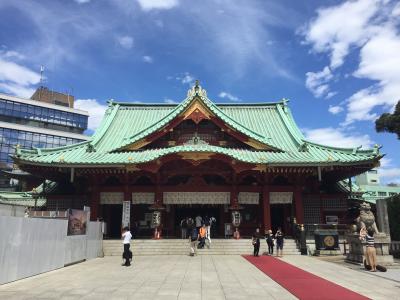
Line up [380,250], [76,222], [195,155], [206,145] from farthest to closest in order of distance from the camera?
[206,145] → [195,155] → [76,222] → [380,250]

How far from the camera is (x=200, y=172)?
24812 millimetres

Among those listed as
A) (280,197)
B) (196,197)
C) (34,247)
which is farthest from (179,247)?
(34,247)

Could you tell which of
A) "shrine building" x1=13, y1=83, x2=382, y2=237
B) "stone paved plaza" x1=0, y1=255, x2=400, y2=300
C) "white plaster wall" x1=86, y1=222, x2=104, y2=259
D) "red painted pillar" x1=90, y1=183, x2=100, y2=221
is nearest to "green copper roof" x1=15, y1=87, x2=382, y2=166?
"shrine building" x1=13, y1=83, x2=382, y2=237

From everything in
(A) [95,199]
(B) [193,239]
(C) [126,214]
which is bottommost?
(B) [193,239]

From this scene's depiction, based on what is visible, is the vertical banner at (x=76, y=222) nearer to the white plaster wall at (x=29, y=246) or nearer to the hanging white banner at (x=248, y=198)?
the white plaster wall at (x=29, y=246)

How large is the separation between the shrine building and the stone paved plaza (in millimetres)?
8135

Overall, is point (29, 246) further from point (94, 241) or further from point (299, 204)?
point (299, 204)

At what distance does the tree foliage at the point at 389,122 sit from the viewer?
82.1ft

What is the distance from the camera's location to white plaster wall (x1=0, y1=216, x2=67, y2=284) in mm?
11477

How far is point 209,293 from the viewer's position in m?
10.0

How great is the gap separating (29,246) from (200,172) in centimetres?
1358

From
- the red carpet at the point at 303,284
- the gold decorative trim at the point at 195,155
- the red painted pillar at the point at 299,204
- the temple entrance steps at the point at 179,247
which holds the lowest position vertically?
the red carpet at the point at 303,284

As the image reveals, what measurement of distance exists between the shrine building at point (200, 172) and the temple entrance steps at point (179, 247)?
7.76 feet

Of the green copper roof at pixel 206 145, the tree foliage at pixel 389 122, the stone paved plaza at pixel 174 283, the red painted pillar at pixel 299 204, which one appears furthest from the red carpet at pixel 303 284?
the tree foliage at pixel 389 122
